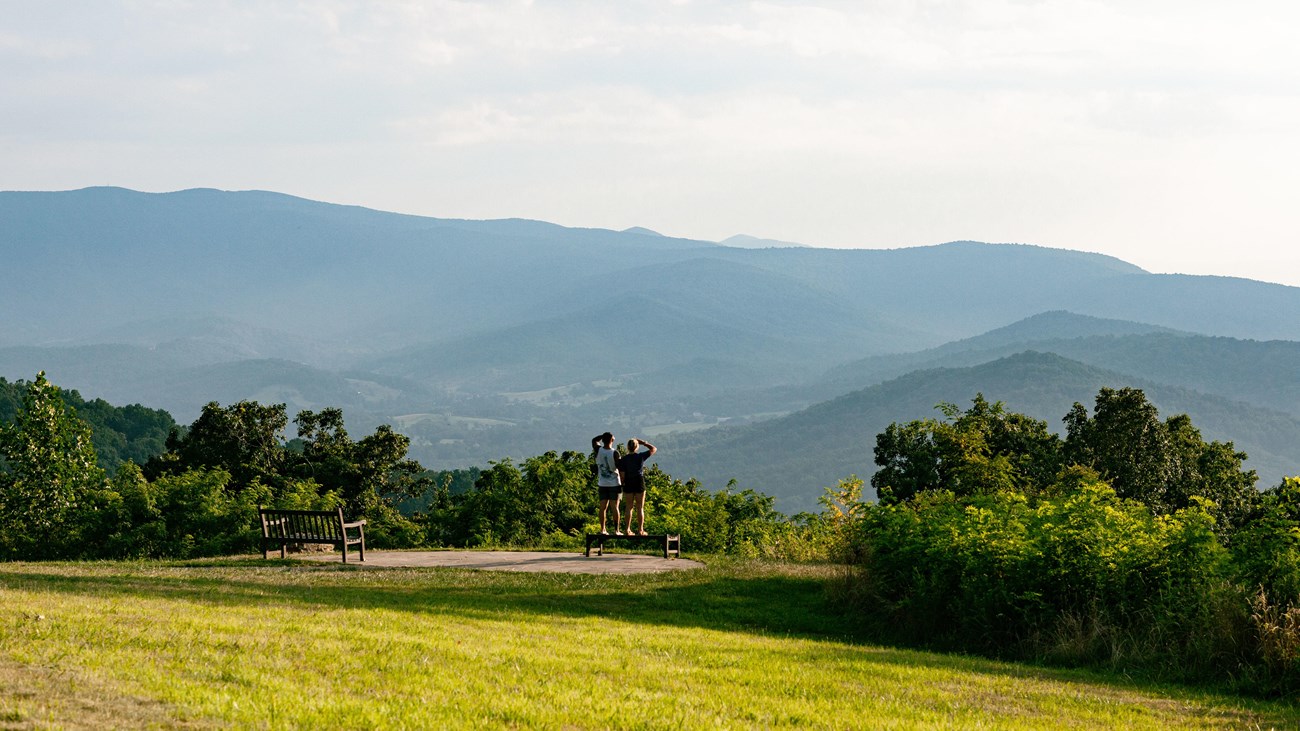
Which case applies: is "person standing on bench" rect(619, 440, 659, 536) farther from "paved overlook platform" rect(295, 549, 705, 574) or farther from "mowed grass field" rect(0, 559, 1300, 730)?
"mowed grass field" rect(0, 559, 1300, 730)

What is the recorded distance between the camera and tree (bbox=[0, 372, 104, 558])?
3444 cm

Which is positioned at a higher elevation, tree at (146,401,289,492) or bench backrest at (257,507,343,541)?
tree at (146,401,289,492)

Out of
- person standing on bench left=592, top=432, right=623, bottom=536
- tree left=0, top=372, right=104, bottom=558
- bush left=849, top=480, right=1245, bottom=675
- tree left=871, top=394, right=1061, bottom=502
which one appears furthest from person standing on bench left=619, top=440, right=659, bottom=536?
tree left=0, top=372, right=104, bottom=558

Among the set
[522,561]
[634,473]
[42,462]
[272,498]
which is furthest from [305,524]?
[42,462]

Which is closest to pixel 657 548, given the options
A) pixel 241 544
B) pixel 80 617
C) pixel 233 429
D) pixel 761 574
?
pixel 761 574

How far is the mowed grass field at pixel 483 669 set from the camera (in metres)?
7.21

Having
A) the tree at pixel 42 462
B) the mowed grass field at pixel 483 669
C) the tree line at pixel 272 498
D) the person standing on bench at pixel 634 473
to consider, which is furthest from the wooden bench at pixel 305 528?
the tree at pixel 42 462

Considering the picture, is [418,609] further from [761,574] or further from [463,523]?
[463,523]

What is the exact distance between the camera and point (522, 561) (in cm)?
1852

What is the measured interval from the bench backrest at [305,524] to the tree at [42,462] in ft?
54.3

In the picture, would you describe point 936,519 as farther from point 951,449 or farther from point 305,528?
point 951,449

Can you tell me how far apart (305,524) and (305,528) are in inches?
2.8

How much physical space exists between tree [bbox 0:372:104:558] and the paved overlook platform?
17323mm

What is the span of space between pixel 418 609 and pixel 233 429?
30.2 meters
